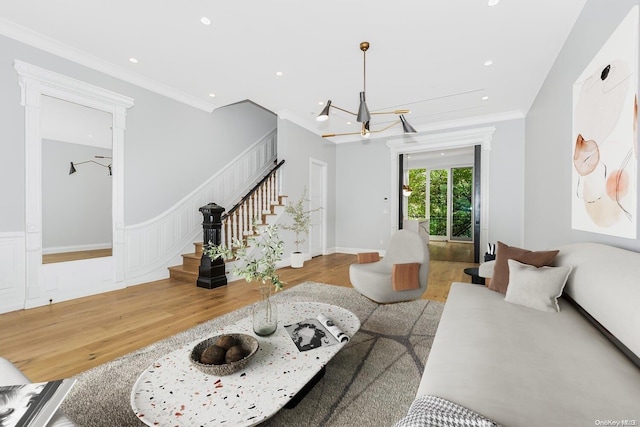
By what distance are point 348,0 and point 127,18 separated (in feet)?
7.30

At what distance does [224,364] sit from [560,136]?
150 inches

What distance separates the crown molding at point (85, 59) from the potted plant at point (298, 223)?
258 cm

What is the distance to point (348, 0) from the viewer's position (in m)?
2.55

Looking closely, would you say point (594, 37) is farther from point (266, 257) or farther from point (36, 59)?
point (36, 59)

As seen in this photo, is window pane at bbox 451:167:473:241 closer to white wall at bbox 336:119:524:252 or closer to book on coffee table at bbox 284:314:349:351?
white wall at bbox 336:119:524:252


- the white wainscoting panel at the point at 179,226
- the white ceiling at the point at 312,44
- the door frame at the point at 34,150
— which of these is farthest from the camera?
the white wainscoting panel at the point at 179,226

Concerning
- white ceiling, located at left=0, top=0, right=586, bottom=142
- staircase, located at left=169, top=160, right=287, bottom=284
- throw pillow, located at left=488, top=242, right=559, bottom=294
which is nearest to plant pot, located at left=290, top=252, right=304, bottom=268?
staircase, located at left=169, top=160, right=287, bottom=284

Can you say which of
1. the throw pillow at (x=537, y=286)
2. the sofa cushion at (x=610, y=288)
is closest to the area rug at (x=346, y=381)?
the throw pillow at (x=537, y=286)

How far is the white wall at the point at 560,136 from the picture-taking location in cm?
210

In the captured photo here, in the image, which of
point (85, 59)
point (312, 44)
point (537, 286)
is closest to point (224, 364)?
point (537, 286)

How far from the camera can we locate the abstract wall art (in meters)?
1.66

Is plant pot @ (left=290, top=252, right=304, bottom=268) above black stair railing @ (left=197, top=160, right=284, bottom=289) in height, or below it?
below

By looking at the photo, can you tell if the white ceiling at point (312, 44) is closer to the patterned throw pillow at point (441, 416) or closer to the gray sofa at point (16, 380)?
the gray sofa at point (16, 380)

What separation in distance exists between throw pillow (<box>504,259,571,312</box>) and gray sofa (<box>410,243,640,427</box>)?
5 cm
